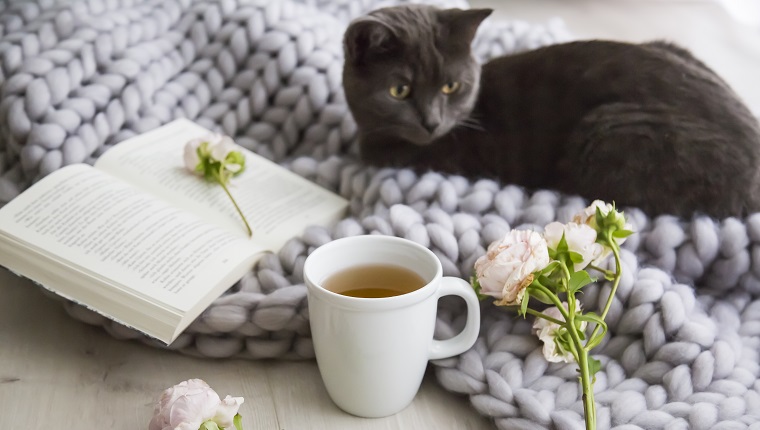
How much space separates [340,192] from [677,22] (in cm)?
91

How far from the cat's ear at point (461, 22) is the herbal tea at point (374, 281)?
1.22 feet

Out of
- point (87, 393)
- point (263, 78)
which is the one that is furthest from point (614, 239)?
point (263, 78)

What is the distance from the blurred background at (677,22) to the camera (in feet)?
4.70

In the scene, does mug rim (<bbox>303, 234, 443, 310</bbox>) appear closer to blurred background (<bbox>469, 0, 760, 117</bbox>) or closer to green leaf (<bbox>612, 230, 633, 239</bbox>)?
green leaf (<bbox>612, 230, 633, 239</bbox>)

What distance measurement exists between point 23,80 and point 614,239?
76 cm

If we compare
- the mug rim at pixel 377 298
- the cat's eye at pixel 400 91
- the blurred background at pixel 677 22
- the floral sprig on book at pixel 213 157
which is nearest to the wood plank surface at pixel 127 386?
the mug rim at pixel 377 298

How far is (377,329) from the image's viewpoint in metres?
0.70

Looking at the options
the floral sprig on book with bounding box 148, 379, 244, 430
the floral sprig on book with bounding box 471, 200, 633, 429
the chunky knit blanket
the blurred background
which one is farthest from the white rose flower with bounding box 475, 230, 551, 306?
the blurred background

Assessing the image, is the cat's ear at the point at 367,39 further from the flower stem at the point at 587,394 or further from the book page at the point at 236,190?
the flower stem at the point at 587,394

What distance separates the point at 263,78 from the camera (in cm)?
116

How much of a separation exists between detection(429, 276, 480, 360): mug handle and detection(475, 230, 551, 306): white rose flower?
4 centimetres

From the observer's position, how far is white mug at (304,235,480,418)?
693 millimetres

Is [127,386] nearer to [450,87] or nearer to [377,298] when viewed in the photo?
[377,298]

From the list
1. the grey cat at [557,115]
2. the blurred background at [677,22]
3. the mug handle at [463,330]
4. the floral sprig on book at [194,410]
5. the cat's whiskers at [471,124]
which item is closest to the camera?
the floral sprig on book at [194,410]
